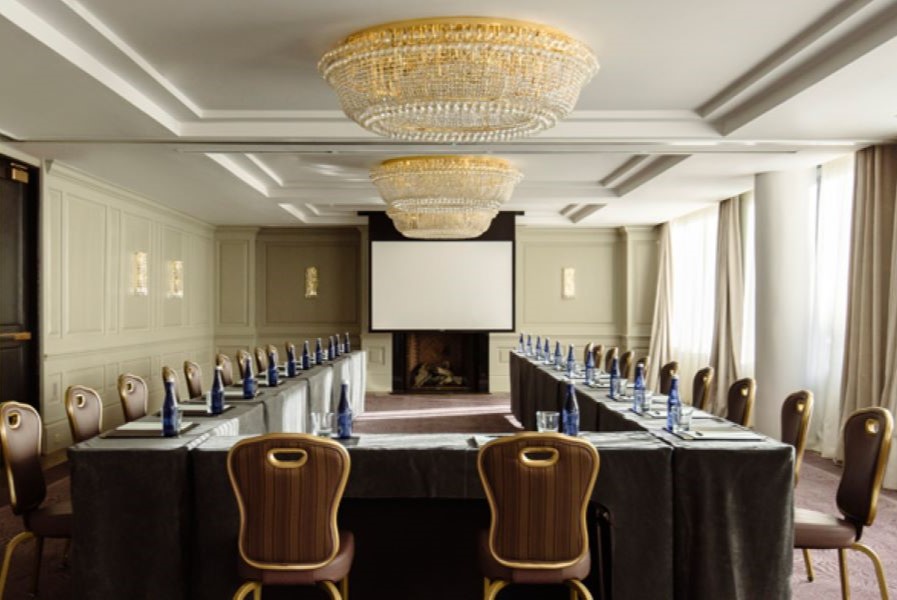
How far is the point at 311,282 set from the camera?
1272cm

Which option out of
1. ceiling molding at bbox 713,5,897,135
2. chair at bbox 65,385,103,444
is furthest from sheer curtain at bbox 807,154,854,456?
chair at bbox 65,385,103,444

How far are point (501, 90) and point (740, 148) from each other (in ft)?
11.5

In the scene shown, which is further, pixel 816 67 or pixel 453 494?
pixel 816 67

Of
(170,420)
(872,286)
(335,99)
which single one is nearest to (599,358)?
(872,286)

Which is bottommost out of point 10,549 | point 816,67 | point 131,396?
point 10,549

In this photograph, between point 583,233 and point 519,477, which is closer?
point 519,477

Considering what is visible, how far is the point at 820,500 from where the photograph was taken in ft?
18.2

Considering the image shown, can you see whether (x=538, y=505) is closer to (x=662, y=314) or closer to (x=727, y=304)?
(x=727, y=304)

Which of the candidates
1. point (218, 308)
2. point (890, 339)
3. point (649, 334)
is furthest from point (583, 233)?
point (890, 339)

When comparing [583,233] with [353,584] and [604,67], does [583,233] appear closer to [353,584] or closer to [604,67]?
[604,67]

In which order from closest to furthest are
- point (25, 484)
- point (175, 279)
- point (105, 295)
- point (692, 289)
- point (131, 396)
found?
point (25, 484) → point (131, 396) → point (105, 295) → point (175, 279) → point (692, 289)

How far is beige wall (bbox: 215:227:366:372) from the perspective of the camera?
1262 centimetres

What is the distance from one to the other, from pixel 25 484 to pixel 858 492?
3.60 metres

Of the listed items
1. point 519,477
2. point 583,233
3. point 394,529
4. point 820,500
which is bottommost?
point 820,500
